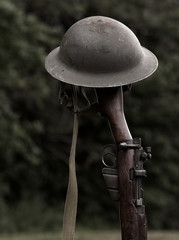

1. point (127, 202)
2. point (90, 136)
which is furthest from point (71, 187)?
point (90, 136)

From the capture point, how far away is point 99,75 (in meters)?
4.38

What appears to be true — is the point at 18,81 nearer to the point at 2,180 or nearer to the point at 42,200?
the point at 2,180

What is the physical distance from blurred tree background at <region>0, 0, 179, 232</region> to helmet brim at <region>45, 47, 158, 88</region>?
9.30m

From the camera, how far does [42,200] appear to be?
16547 millimetres

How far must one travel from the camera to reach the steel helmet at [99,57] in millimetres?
4355

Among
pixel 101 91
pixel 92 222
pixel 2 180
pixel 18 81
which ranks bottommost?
pixel 92 222

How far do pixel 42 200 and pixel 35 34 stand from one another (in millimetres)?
5996

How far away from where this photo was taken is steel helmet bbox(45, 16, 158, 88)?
436 centimetres

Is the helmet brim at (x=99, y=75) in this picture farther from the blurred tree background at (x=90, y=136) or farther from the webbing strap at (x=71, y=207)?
the blurred tree background at (x=90, y=136)

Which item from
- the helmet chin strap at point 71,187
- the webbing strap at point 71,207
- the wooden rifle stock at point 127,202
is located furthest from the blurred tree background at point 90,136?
the wooden rifle stock at point 127,202

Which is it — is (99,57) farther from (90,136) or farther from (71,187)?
(90,136)

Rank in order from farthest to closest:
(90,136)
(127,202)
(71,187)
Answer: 1. (90,136)
2. (71,187)
3. (127,202)

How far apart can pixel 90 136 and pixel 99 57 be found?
38.5 ft

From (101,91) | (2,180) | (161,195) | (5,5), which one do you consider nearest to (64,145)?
(2,180)
